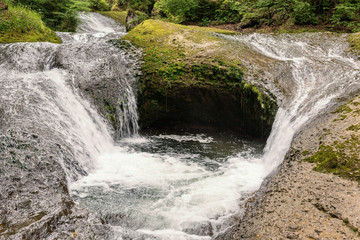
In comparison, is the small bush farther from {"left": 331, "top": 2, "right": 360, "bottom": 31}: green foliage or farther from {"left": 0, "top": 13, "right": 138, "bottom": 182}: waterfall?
{"left": 0, "top": 13, "right": 138, "bottom": 182}: waterfall

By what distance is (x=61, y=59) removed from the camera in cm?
704

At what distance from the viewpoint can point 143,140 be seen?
689cm

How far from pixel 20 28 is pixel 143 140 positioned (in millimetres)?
5979

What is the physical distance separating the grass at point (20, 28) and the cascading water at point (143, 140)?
1.30 meters

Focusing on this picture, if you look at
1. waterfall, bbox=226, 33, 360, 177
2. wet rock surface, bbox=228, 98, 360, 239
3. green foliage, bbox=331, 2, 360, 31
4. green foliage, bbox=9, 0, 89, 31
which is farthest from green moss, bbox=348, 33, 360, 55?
green foliage, bbox=9, 0, 89, 31

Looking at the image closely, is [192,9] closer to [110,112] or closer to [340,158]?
[110,112]

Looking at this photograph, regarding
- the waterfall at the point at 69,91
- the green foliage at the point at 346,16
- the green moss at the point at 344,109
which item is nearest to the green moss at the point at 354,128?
the green moss at the point at 344,109

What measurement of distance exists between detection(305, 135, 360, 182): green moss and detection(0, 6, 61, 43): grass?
29.8 feet

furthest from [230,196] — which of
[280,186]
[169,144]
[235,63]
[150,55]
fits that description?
[150,55]

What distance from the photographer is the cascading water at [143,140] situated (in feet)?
12.0

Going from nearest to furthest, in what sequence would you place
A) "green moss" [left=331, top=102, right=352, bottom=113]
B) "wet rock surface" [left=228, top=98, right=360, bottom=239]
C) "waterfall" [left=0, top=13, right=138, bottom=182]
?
"wet rock surface" [left=228, top=98, right=360, bottom=239]
"green moss" [left=331, top=102, right=352, bottom=113]
"waterfall" [left=0, top=13, right=138, bottom=182]

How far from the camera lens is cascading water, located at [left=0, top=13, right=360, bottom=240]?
12.0 ft

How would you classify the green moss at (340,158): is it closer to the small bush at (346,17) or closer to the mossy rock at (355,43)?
the mossy rock at (355,43)

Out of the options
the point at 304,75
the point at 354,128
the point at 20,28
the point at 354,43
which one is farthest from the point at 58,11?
the point at 354,128
